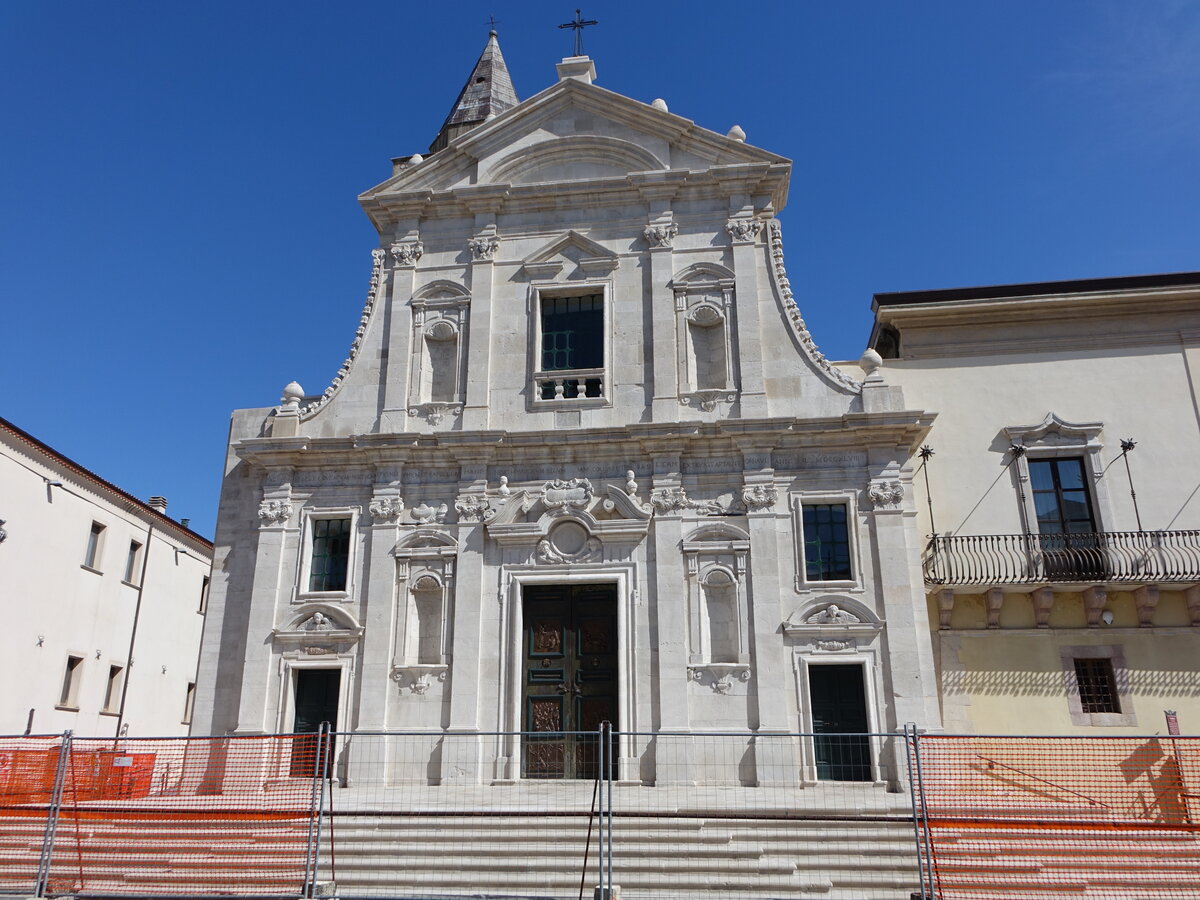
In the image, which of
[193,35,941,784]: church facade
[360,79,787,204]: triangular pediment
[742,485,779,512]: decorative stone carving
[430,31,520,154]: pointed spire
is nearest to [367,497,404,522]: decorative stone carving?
[193,35,941,784]: church facade

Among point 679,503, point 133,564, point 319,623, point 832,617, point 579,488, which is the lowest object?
point 832,617

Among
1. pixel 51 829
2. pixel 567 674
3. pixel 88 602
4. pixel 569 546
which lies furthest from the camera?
pixel 88 602

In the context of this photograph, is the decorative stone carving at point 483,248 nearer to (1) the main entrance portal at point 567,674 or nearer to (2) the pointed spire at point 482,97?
(1) the main entrance portal at point 567,674

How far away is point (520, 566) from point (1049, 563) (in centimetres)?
1034

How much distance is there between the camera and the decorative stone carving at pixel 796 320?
60.4 feet

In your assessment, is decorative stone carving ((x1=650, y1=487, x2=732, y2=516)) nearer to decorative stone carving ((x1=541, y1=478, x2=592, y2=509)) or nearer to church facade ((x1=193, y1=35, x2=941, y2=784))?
church facade ((x1=193, y1=35, x2=941, y2=784))

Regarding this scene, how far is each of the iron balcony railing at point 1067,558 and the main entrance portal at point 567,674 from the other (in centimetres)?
663

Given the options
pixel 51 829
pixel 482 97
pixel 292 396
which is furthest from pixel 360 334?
pixel 482 97

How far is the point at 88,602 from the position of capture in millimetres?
→ 27750

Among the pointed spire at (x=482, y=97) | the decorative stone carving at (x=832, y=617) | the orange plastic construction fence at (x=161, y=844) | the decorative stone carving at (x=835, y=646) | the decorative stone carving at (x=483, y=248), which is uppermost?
the pointed spire at (x=482, y=97)

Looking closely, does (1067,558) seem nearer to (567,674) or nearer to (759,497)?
(759,497)

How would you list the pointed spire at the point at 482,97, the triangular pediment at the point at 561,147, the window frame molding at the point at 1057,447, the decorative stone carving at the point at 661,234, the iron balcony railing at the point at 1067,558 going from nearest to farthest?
the iron balcony railing at the point at 1067,558
the window frame molding at the point at 1057,447
the decorative stone carving at the point at 661,234
the triangular pediment at the point at 561,147
the pointed spire at the point at 482,97

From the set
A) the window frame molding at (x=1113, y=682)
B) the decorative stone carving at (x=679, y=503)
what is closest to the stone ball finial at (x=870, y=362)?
the decorative stone carving at (x=679, y=503)

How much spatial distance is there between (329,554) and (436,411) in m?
3.53
